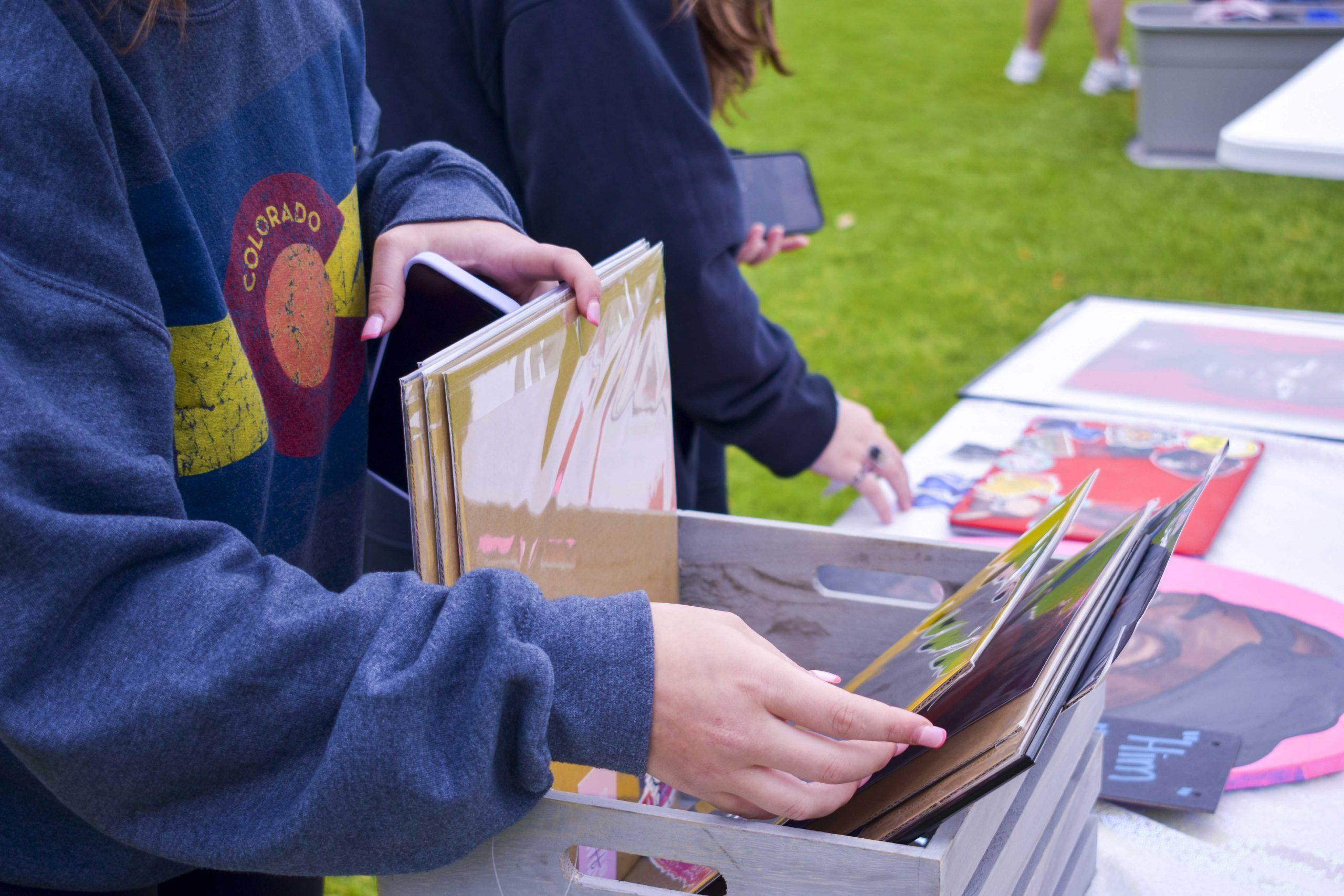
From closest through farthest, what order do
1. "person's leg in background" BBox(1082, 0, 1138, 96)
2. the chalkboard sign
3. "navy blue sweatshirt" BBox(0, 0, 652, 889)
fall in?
"navy blue sweatshirt" BBox(0, 0, 652, 889) → the chalkboard sign → "person's leg in background" BBox(1082, 0, 1138, 96)

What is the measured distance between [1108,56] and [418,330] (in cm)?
511

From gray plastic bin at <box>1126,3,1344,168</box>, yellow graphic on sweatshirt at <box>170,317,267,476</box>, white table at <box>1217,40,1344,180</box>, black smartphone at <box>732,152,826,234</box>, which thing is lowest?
gray plastic bin at <box>1126,3,1344,168</box>

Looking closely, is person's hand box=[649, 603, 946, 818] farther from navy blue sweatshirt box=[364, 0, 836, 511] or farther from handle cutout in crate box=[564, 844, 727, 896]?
navy blue sweatshirt box=[364, 0, 836, 511]

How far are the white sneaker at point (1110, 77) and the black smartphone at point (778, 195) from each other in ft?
14.2

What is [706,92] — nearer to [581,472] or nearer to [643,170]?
[643,170]

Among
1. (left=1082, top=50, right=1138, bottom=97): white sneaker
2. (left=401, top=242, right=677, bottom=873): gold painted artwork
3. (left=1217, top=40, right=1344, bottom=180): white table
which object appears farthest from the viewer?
(left=1082, top=50, right=1138, bottom=97): white sneaker

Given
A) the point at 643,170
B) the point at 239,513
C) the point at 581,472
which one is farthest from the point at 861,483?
the point at 239,513

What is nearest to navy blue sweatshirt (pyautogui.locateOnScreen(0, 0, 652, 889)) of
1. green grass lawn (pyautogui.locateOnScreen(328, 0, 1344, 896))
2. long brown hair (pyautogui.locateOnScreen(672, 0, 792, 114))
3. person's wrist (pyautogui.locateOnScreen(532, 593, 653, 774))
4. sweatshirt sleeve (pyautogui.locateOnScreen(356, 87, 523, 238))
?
person's wrist (pyautogui.locateOnScreen(532, 593, 653, 774))

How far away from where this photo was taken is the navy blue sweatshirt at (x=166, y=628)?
0.43m

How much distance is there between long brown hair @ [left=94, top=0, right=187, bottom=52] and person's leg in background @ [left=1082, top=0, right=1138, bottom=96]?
5.06 meters

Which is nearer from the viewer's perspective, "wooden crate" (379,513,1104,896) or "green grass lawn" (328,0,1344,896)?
"wooden crate" (379,513,1104,896)

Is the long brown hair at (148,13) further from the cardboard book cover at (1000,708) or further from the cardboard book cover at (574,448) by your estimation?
the cardboard book cover at (1000,708)

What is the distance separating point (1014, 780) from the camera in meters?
0.60

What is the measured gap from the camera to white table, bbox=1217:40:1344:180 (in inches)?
48.4
